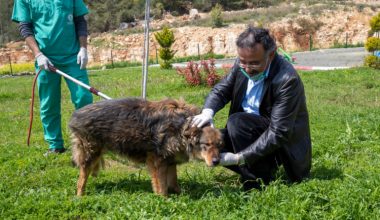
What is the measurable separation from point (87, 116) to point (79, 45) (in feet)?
5.64

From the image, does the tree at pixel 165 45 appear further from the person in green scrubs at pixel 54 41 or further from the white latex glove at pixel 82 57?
the white latex glove at pixel 82 57

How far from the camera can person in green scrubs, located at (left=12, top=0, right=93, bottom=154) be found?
5.59 metres

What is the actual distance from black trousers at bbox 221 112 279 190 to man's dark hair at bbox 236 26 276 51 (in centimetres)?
75

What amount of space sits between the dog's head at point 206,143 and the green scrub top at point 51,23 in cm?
231

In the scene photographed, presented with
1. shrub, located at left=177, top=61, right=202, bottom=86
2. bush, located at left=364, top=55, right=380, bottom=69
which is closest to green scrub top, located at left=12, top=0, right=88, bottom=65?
shrub, located at left=177, top=61, right=202, bottom=86

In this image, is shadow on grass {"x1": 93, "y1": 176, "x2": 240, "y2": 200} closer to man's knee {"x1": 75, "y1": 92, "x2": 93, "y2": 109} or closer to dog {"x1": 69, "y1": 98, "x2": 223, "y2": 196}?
dog {"x1": 69, "y1": 98, "x2": 223, "y2": 196}

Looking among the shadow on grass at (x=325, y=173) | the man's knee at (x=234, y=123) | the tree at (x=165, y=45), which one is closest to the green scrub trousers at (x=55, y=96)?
the man's knee at (x=234, y=123)

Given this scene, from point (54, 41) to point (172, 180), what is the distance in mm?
2364

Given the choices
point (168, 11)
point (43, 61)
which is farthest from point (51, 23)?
point (168, 11)

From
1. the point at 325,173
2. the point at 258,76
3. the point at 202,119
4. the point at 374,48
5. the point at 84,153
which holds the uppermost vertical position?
the point at 258,76

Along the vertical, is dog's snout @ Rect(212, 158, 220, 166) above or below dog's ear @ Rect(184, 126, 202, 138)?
below

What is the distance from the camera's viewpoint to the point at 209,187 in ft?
15.8

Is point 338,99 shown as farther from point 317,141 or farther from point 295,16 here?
point 295,16

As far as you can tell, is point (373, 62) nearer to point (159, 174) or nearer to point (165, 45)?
point (165, 45)
